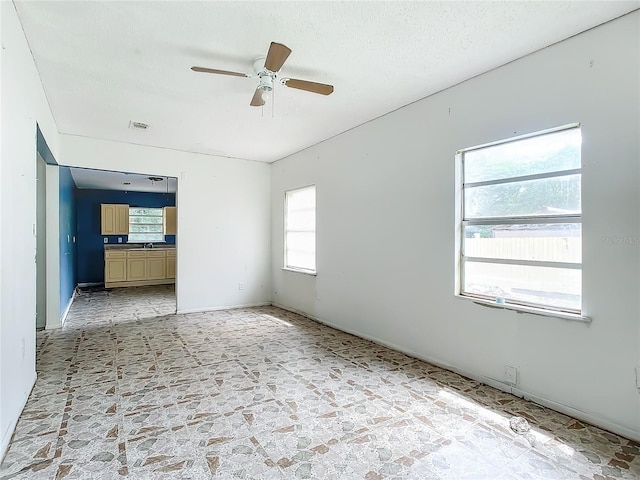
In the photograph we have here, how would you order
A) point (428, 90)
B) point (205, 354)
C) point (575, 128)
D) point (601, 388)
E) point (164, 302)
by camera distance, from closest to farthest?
point (601, 388) → point (575, 128) → point (428, 90) → point (205, 354) → point (164, 302)

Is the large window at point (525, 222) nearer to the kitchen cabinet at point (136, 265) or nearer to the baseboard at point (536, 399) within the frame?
the baseboard at point (536, 399)

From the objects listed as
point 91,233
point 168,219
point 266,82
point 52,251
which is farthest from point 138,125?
point 91,233

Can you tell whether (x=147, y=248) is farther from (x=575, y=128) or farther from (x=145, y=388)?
(x=575, y=128)

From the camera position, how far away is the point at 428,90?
3.41 m

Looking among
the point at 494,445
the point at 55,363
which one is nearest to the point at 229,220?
the point at 55,363

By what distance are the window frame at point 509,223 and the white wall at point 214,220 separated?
401 cm

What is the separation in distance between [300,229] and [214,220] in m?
1.49

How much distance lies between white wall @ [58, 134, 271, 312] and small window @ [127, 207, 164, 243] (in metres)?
4.74

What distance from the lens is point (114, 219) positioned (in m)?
9.16

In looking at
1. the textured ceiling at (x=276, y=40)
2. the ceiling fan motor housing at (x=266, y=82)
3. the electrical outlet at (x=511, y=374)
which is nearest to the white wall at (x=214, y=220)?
the textured ceiling at (x=276, y=40)

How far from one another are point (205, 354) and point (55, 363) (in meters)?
1.41

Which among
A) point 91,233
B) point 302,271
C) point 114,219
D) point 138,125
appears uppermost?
point 138,125

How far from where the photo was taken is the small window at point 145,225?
968cm

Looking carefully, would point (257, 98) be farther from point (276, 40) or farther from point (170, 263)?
point (170, 263)
